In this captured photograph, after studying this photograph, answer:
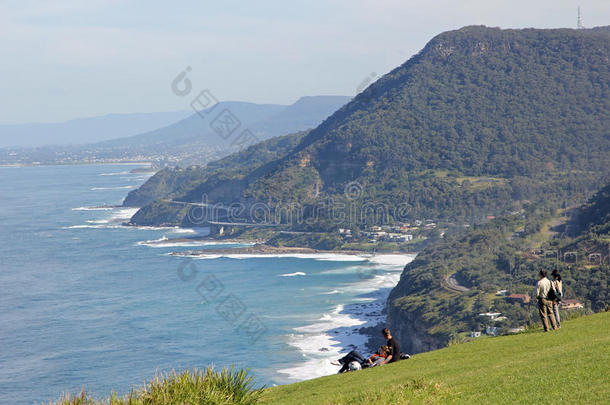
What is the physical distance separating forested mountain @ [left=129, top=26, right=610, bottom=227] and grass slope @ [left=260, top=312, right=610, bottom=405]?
9378 centimetres

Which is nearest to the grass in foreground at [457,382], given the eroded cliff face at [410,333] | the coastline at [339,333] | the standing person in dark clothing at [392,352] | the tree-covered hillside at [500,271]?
the standing person in dark clothing at [392,352]

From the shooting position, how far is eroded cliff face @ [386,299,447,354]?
5459 cm

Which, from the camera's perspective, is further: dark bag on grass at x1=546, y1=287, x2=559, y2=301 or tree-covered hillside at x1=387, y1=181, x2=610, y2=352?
tree-covered hillside at x1=387, y1=181, x2=610, y2=352

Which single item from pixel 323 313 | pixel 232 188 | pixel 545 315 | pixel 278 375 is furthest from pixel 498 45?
pixel 545 315

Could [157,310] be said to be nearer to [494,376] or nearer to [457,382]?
[457,382]

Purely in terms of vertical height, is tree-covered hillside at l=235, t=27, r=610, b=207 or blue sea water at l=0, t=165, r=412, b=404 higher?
tree-covered hillside at l=235, t=27, r=610, b=207

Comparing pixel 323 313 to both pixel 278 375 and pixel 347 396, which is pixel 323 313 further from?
pixel 347 396

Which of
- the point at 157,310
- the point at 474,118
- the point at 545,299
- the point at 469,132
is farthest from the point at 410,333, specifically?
the point at 474,118

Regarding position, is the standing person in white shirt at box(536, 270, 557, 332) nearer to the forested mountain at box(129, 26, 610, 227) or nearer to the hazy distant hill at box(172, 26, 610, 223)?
the forested mountain at box(129, 26, 610, 227)

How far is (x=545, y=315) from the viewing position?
1708 cm

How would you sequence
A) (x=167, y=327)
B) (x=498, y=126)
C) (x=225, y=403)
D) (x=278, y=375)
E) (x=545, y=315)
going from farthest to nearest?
(x=498, y=126), (x=167, y=327), (x=278, y=375), (x=545, y=315), (x=225, y=403)

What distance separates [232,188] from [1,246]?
52.2 m

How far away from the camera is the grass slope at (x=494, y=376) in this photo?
37.0 ft

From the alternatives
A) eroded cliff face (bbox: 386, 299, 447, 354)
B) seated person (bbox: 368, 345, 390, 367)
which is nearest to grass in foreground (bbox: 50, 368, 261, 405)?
seated person (bbox: 368, 345, 390, 367)
